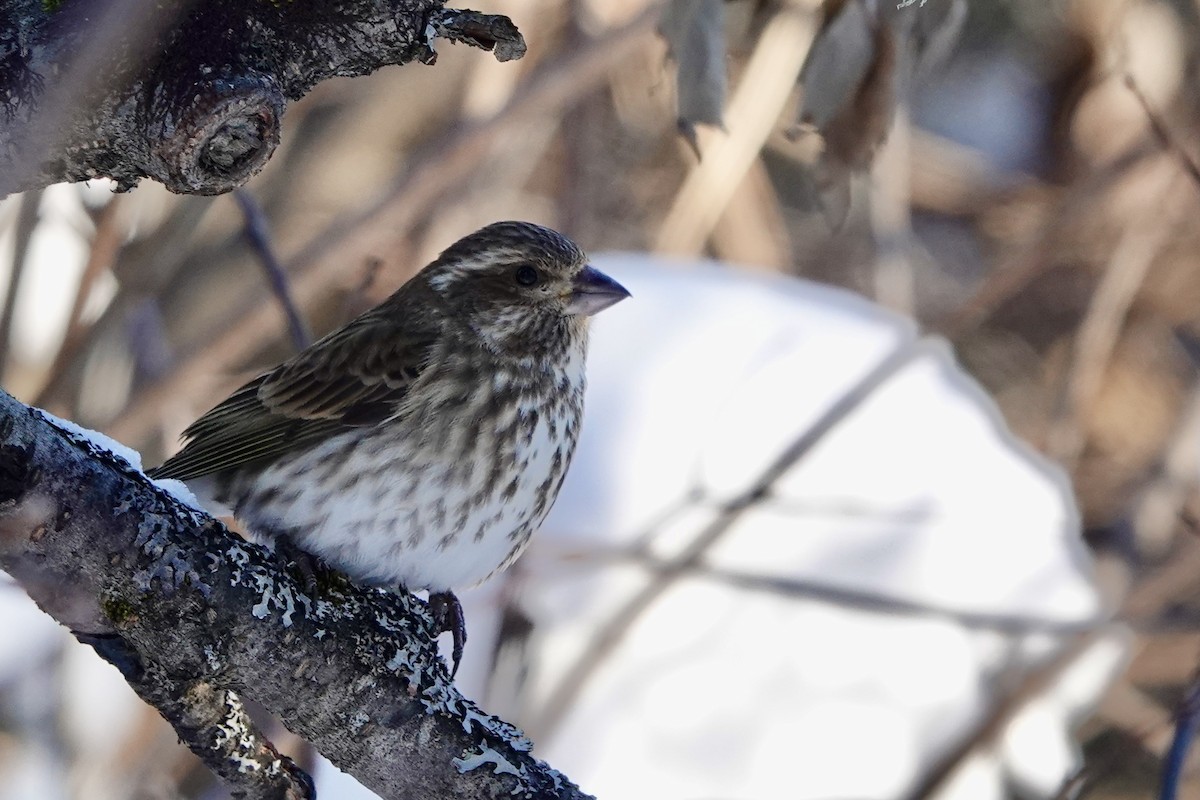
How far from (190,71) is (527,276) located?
1.71 m

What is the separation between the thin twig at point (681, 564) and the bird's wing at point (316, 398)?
1539mm

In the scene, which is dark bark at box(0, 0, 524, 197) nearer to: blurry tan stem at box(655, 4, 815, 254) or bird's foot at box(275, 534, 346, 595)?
bird's foot at box(275, 534, 346, 595)

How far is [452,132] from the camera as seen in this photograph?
16.3ft

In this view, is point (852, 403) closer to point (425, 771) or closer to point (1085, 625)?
point (1085, 625)

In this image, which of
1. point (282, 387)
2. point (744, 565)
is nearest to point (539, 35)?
point (744, 565)

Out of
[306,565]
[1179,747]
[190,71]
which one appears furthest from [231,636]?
[1179,747]

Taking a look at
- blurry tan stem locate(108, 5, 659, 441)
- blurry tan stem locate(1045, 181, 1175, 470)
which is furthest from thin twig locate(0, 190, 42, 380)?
blurry tan stem locate(1045, 181, 1175, 470)

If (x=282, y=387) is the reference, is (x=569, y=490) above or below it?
below

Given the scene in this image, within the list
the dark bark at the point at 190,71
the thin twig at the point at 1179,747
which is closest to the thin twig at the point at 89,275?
the dark bark at the point at 190,71

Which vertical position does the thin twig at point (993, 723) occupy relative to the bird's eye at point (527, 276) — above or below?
below

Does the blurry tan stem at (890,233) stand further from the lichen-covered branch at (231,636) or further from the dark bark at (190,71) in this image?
the dark bark at (190,71)

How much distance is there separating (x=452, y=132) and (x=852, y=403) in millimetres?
1791

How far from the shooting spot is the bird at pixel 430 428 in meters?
3.12

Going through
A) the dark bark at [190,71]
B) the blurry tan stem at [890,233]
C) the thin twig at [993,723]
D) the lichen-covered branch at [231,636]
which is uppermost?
the dark bark at [190,71]
